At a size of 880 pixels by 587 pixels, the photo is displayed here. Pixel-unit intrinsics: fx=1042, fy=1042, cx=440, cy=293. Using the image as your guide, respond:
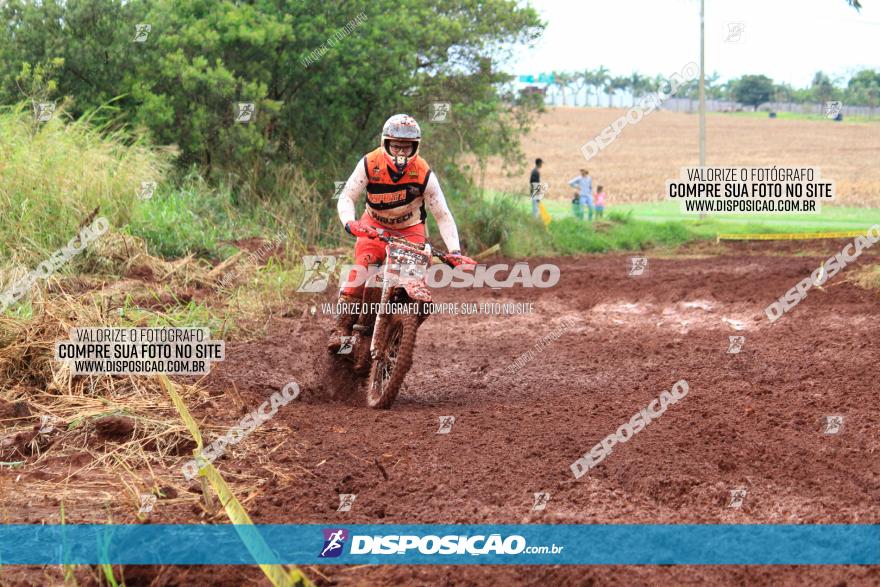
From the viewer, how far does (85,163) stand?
1452 centimetres

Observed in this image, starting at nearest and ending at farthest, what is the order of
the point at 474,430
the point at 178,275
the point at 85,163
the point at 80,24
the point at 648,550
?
the point at 648,550 → the point at 474,430 → the point at 178,275 → the point at 85,163 → the point at 80,24

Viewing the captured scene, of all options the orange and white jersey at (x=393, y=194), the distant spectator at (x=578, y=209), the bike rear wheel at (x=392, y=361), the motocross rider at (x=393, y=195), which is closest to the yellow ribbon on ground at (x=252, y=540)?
the bike rear wheel at (x=392, y=361)

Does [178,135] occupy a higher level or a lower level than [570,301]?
higher

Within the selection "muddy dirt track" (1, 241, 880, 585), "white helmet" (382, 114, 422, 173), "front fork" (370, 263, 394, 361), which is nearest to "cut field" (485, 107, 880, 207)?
"muddy dirt track" (1, 241, 880, 585)

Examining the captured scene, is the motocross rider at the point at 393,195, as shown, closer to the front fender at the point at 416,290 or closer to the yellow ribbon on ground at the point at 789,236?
the front fender at the point at 416,290

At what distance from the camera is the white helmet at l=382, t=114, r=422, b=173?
8945mm

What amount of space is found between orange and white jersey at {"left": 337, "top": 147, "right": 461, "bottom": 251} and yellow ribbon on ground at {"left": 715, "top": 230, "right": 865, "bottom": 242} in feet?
53.3

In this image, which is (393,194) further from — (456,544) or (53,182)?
(53,182)

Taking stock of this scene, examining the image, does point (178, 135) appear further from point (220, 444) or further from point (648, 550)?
point (648, 550)

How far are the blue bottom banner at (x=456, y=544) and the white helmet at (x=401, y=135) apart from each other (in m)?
4.16

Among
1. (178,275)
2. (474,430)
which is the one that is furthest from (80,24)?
(474,430)

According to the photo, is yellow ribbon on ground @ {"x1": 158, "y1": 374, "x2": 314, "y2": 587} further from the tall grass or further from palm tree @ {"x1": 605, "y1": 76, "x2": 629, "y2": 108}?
palm tree @ {"x1": 605, "y1": 76, "x2": 629, "y2": 108}

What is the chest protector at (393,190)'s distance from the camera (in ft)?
30.1

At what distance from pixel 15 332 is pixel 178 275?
15.2ft
